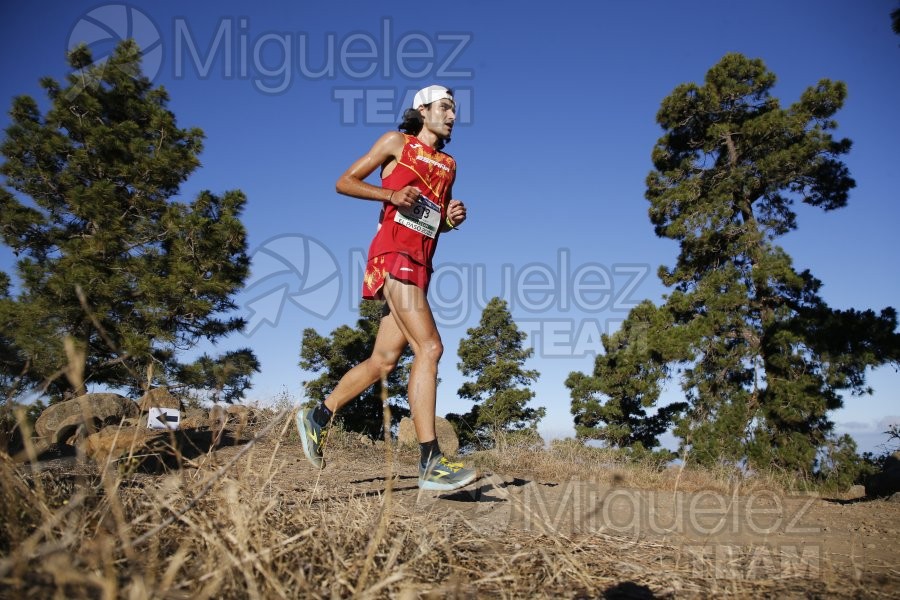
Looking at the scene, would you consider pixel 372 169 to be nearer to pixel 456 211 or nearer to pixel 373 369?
pixel 456 211

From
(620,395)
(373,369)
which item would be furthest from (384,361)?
(620,395)

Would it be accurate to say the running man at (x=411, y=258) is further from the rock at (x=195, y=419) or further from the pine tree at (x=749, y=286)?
the pine tree at (x=749, y=286)

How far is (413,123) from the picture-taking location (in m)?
3.79

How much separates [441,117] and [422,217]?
76 centimetres

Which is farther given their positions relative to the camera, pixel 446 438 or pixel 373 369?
pixel 446 438

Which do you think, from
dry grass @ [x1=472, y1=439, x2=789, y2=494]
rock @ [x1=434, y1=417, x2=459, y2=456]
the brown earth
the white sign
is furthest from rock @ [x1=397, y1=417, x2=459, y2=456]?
the brown earth

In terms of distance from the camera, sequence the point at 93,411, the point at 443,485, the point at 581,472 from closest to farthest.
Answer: the point at 443,485
the point at 581,472
the point at 93,411

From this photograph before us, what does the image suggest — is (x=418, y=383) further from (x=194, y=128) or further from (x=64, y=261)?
(x=194, y=128)

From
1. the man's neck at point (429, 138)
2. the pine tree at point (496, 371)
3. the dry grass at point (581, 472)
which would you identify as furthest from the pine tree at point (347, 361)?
the man's neck at point (429, 138)

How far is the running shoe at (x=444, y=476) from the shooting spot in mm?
2840

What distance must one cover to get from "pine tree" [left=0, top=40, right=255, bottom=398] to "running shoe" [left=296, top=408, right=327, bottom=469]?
11542 mm

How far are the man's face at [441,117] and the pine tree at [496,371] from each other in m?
19.4

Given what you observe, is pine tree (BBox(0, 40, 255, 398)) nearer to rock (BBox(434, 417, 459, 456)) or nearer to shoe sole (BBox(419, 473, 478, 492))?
rock (BBox(434, 417, 459, 456))

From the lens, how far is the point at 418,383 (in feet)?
10.3
